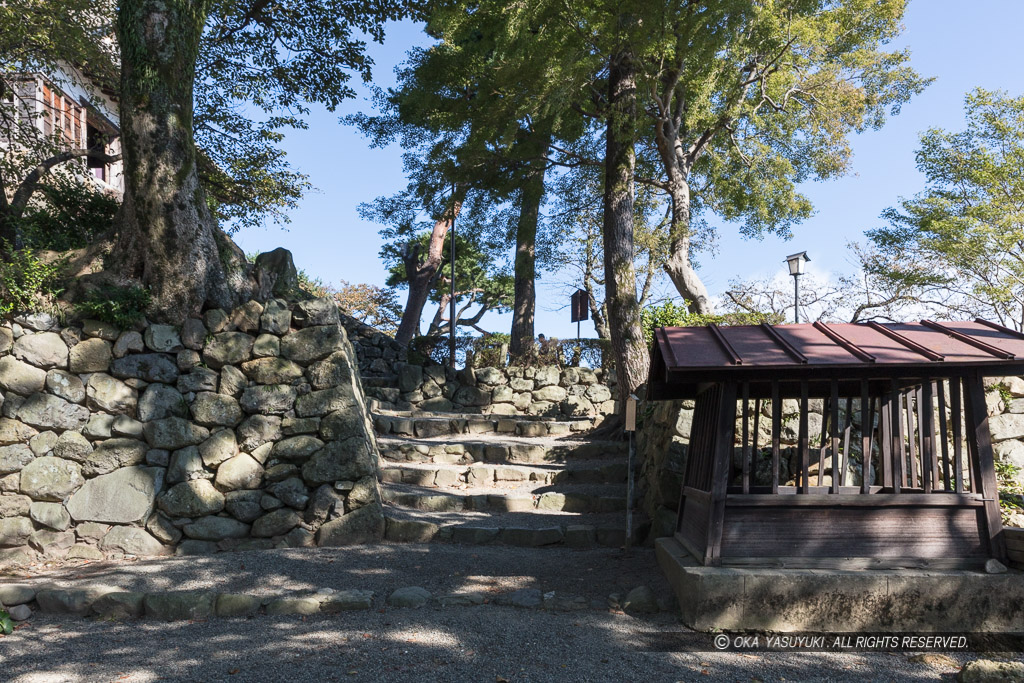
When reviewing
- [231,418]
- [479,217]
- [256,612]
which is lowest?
[256,612]

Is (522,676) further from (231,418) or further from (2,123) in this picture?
(2,123)

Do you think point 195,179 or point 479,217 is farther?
point 479,217

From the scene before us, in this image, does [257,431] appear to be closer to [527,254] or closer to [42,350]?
[42,350]

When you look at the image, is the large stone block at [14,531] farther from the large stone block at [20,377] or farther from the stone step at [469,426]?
the stone step at [469,426]

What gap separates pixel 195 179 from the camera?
698cm

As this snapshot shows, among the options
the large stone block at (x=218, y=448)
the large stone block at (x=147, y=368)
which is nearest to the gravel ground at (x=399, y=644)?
the large stone block at (x=218, y=448)

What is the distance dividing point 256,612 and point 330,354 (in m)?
2.85

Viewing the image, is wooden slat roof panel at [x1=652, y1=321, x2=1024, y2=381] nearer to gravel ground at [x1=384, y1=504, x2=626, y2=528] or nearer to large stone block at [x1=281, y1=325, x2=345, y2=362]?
gravel ground at [x1=384, y1=504, x2=626, y2=528]

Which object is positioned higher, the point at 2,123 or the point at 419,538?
the point at 2,123

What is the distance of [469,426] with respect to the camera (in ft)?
36.3

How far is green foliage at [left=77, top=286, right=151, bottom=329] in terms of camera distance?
643 centimetres

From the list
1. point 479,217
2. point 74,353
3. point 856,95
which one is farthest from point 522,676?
point 856,95

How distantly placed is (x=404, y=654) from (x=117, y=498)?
3.78m

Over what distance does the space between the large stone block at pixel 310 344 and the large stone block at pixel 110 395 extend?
57.2 inches
